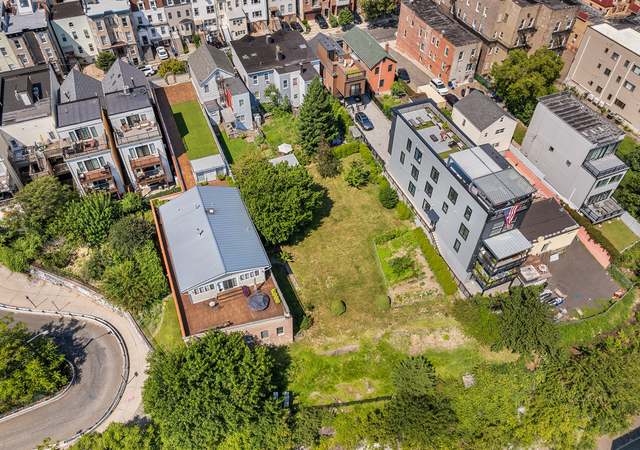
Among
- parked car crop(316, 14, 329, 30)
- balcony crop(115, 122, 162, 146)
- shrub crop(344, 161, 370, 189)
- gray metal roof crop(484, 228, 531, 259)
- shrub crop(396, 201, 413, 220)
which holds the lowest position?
shrub crop(396, 201, 413, 220)

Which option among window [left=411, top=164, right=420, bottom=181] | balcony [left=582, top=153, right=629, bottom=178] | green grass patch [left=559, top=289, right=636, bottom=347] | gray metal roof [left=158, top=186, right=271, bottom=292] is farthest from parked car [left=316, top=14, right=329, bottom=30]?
green grass patch [left=559, top=289, right=636, bottom=347]

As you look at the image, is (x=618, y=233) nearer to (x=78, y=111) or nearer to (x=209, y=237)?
(x=209, y=237)

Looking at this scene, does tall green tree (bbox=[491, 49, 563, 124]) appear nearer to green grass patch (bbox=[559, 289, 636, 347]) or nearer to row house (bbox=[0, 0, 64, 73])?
green grass patch (bbox=[559, 289, 636, 347])

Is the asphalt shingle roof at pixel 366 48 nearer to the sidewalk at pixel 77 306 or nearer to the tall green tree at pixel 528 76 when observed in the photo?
the tall green tree at pixel 528 76

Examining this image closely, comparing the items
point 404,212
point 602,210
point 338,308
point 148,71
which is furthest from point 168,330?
point 602,210

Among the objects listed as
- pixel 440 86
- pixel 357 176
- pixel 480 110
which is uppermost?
pixel 480 110

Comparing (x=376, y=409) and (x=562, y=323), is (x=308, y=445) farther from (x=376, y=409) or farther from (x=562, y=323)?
(x=562, y=323)
